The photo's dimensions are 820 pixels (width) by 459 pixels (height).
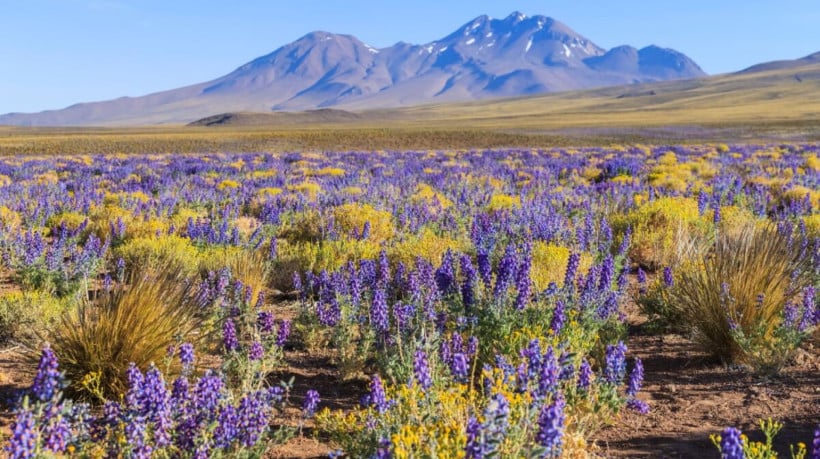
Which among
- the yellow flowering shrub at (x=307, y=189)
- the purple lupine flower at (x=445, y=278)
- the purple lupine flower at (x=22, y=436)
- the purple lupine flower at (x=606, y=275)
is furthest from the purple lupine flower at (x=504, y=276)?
the yellow flowering shrub at (x=307, y=189)

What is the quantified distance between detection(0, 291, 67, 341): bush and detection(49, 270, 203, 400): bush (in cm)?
102

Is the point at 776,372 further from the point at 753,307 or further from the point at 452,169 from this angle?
the point at 452,169

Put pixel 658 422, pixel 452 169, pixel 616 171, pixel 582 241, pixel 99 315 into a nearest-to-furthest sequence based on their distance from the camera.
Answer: pixel 658 422
pixel 99 315
pixel 582 241
pixel 616 171
pixel 452 169

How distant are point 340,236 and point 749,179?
10.3 m

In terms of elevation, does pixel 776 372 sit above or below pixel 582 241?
below

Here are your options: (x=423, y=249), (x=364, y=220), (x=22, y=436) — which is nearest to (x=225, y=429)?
(x=22, y=436)

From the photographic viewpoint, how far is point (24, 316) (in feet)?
17.9

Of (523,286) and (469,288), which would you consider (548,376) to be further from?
(469,288)

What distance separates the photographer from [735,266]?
5145mm

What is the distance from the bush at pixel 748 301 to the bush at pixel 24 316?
197 inches

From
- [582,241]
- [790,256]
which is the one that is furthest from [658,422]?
[582,241]

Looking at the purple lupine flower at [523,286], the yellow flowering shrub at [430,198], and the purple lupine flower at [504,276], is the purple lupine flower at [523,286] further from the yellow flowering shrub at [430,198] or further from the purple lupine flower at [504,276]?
the yellow flowering shrub at [430,198]

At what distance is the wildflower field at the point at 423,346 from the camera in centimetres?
282

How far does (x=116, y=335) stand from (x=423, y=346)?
6.53 feet
